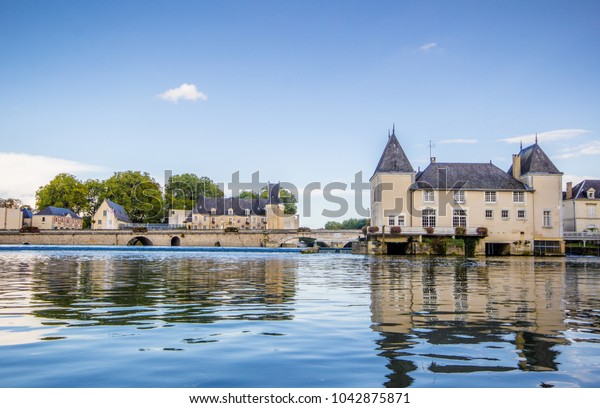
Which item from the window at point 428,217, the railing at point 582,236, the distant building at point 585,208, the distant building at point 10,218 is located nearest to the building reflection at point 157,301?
the window at point 428,217

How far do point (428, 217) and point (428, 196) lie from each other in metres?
2.21

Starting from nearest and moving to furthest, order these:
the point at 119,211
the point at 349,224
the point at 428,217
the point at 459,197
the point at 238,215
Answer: the point at 428,217 < the point at 459,197 < the point at 119,211 < the point at 238,215 < the point at 349,224

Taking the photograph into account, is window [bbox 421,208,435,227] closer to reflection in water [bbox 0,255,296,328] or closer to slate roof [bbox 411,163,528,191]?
slate roof [bbox 411,163,528,191]

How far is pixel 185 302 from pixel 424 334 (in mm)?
5955

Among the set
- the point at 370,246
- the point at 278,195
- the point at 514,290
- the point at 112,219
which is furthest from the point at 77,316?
the point at 278,195

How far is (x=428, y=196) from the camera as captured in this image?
178 ft

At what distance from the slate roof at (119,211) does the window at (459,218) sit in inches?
2534

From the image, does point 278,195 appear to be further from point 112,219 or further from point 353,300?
point 353,300

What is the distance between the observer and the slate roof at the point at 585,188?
63.6 metres

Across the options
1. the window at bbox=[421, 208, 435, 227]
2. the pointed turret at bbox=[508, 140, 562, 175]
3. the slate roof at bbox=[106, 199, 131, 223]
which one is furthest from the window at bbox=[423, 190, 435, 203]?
the slate roof at bbox=[106, 199, 131, 223]

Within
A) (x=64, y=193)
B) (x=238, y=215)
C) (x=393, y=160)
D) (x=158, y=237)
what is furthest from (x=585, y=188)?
(x=64, y=193)

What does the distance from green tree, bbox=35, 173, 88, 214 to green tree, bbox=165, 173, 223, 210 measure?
664 inches

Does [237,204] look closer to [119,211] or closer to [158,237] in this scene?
[119,211]

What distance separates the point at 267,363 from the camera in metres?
5.75
